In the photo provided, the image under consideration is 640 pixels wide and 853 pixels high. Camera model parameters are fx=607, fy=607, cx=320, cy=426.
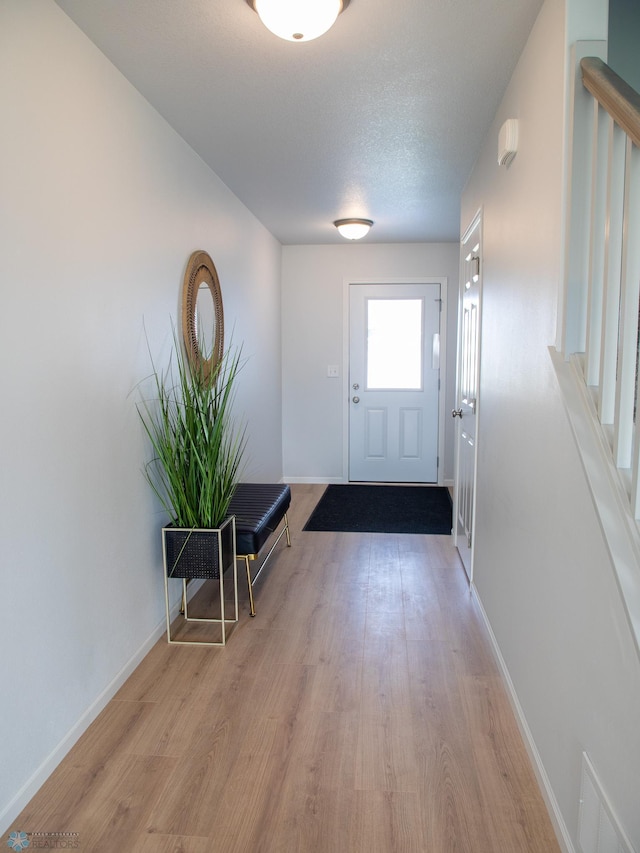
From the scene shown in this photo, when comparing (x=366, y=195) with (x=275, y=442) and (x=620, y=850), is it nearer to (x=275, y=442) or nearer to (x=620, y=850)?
(x=275, y=442)

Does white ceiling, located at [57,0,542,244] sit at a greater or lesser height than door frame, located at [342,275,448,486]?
greater

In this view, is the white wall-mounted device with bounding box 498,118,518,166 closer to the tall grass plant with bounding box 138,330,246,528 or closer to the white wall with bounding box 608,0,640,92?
the white wall with bounding box 608,0,640,92

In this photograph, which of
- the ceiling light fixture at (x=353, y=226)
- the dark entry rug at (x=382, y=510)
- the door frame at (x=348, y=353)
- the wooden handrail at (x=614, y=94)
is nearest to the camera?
the wooden handrail at (x=614, y=94)

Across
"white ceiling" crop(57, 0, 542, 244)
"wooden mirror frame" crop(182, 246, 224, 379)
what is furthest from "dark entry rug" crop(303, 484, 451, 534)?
"white ceiling" crop(57, 0, 542, 244)

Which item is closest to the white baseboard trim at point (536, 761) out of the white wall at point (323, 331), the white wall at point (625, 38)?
the white wall at point (625, 38)

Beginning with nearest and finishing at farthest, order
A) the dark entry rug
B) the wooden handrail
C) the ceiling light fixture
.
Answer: the wooden handrail
the dark entry rug
the ceiling light fixture

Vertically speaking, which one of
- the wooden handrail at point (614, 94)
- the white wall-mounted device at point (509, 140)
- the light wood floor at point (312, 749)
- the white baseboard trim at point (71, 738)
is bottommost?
the light wood floor at point (312, 749)

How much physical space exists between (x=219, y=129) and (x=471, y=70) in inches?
48.2

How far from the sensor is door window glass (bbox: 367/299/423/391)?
19.6ft

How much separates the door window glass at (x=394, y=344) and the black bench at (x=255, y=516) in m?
2.42

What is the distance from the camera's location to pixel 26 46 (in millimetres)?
1729

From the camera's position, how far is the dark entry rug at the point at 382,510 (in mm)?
4605

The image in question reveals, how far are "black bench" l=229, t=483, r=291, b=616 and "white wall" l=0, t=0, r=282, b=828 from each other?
1.36ft

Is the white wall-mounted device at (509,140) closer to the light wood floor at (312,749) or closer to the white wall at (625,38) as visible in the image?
the white wall at (625,38)
